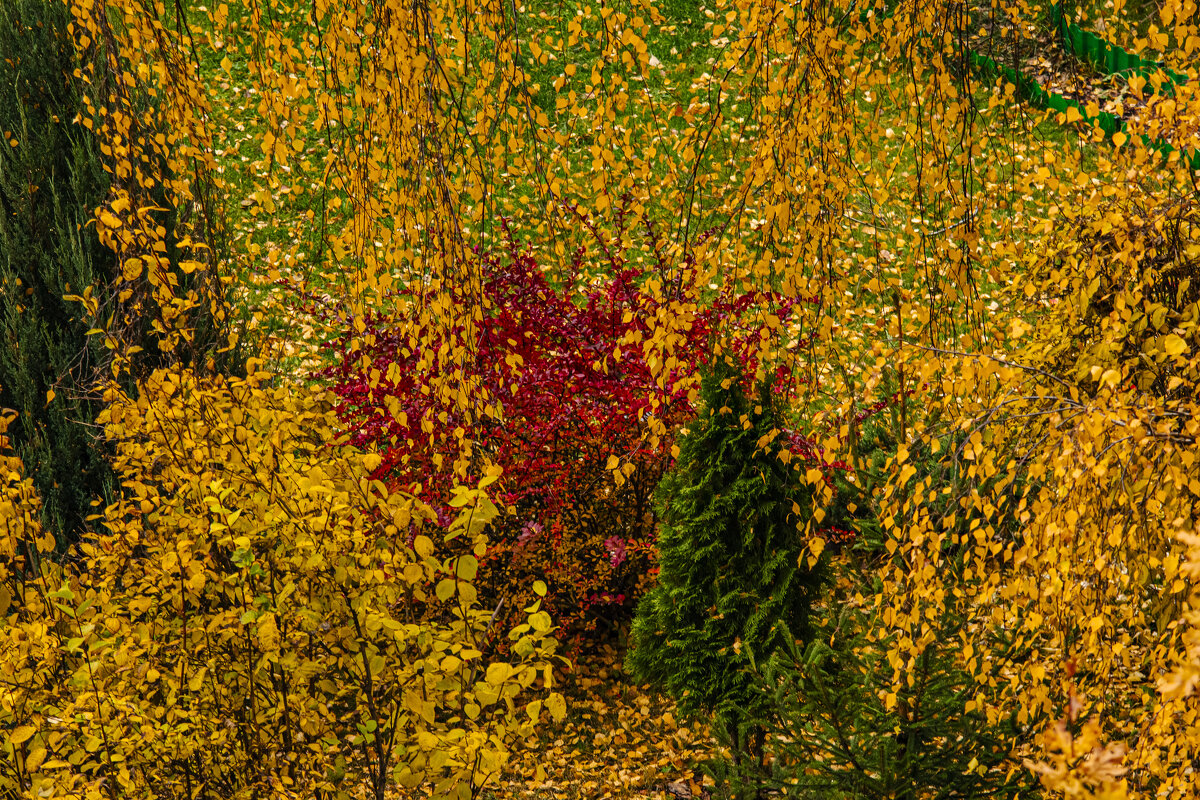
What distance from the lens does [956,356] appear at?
269 centimetres

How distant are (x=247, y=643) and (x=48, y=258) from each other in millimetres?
3183

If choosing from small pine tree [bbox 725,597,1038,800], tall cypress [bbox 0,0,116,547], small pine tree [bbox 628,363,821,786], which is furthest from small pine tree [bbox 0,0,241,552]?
small pine tree [bbox 725,597,1038,800]

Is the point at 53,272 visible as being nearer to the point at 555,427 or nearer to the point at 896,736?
the point at 555,427

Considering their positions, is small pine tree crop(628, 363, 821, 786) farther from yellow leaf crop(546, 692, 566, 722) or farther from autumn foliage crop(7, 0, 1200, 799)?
yellow leaf crop(546, 692, 566, 722)

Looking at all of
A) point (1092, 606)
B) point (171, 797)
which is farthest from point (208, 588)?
point (1092, 606)

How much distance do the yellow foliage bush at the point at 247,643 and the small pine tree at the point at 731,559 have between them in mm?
1325

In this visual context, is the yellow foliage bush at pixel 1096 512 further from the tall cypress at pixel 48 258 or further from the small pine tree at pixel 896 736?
the tall cypress at pixel 48 258

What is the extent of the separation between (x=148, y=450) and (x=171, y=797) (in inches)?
42.6

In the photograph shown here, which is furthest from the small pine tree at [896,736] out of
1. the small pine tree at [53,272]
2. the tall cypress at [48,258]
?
the tall cypress at [48,258]

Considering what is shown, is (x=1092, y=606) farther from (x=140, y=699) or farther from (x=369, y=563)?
(x=140, y=699)

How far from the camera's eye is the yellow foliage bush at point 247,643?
246 centimetres

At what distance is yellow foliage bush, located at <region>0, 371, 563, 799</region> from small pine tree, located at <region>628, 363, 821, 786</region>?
1.33 m

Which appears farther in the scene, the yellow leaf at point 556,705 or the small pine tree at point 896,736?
the small pine tree at point 896,736

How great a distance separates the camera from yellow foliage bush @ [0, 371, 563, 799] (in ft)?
8.09
